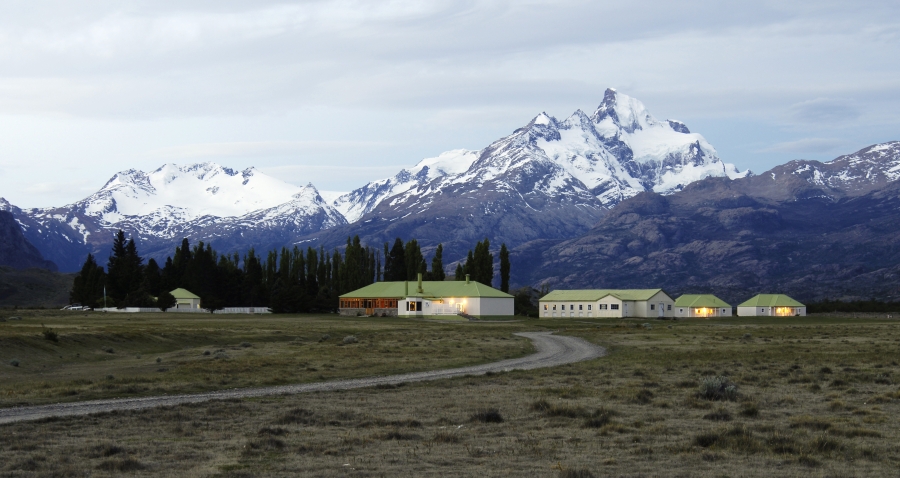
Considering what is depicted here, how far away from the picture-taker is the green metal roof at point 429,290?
474 feet

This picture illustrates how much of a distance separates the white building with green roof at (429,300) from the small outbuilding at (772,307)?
2690 inches

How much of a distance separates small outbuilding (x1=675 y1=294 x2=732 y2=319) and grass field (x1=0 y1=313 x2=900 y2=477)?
455ft

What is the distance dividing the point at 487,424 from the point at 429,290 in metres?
126

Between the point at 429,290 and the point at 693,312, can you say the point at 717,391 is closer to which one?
the point at 429,290

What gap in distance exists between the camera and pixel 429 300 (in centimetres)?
14650

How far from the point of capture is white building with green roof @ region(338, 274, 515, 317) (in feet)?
466

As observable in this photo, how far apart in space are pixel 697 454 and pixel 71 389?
74.8ft

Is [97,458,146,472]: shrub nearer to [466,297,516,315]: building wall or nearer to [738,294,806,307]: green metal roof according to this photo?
[466,297,516,315]: building wall

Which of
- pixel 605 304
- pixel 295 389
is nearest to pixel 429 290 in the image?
pixel 605 304

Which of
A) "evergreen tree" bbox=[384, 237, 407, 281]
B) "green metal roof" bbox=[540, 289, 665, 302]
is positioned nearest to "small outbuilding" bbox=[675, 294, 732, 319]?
"green metal roof" bbox=[540, 289, 665, 302]

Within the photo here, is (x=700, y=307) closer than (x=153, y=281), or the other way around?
(x=153, y=281)

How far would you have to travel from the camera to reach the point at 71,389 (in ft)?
111

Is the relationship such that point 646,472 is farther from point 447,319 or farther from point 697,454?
→ point 447,319

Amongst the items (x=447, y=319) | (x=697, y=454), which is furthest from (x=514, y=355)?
(x=447, y=319)
